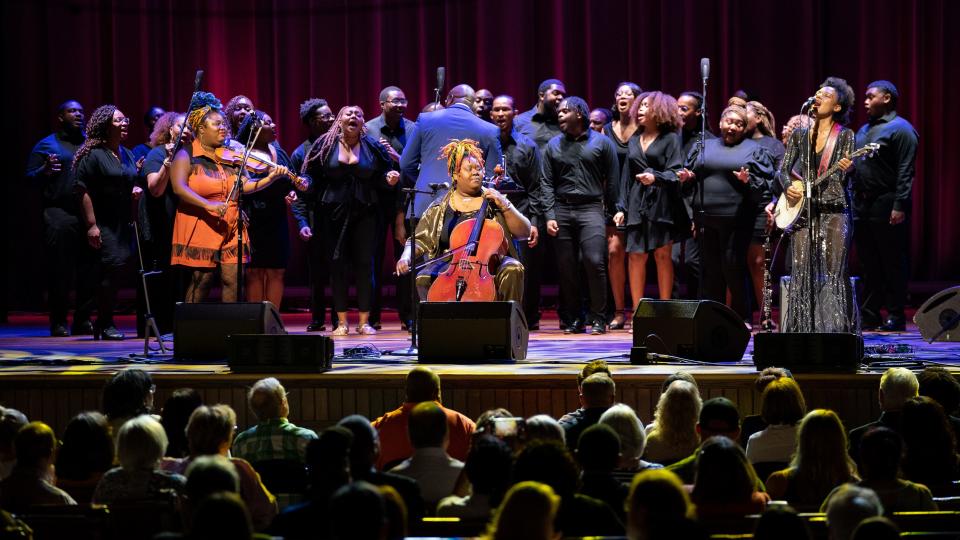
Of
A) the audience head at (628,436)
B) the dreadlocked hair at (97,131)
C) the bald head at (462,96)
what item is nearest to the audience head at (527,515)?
the audience head at (628,436)

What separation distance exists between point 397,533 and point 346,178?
689 centimetres

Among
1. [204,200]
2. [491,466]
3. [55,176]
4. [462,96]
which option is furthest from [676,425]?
[55,176]

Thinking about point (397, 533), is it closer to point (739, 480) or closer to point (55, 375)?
point (739, 480)

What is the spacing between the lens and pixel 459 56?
14070 mm

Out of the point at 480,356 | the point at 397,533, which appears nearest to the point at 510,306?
the point at 480,356

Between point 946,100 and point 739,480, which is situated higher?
point 946,100

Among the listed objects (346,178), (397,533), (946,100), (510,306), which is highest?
(946,100)

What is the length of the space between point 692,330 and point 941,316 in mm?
2132

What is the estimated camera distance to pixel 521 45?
1385cm

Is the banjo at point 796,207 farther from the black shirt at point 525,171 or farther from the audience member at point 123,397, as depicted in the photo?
the audience member at point 123,397

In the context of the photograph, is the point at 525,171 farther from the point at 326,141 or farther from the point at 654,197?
the point at 326,141

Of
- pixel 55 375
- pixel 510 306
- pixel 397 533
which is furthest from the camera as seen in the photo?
pixel 510 306

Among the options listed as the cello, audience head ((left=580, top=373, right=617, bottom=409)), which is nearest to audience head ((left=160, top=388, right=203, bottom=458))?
audience head ((left=580, top=373, right=617, bottom=409))

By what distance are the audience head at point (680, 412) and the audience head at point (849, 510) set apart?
5.33 ft
